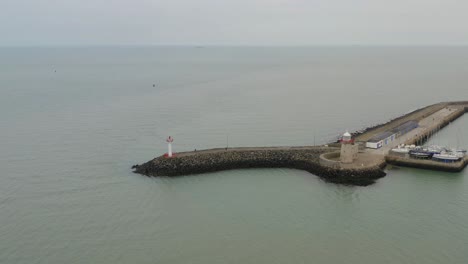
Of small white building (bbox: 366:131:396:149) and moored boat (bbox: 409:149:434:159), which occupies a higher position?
small white building (bbox: 366:131:396:149)

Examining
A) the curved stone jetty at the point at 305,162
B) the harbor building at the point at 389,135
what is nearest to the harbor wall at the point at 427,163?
→ the curved stone jetty at the point at 305,162

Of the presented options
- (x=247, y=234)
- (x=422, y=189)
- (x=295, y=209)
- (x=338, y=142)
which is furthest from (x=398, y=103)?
(x=247, y=234)

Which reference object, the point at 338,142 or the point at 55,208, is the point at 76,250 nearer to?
the point at 55,208

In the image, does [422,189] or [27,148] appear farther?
[27,148]

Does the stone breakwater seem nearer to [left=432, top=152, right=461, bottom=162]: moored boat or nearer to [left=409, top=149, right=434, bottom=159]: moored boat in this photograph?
[left=409, top=149, right=434, bottom=159]: moored boat

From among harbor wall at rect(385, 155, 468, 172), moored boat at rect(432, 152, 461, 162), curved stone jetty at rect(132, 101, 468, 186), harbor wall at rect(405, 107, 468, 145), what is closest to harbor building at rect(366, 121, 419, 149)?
curved stone jetty at rect(132, 101, 468, 186)

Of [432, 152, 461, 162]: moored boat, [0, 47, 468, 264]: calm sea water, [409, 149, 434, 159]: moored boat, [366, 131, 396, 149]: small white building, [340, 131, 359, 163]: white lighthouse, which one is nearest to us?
[0, 47, 468, 264]: calm sea water

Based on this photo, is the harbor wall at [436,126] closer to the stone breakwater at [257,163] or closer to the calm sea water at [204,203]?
the calm sea water at [204,203]

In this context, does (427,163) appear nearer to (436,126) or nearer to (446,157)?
(446,157)
